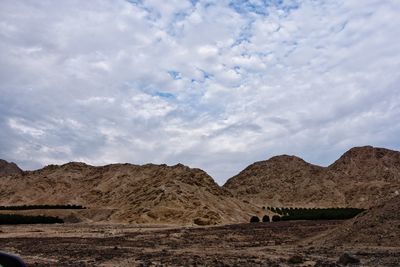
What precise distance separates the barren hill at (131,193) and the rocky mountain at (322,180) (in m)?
28.0

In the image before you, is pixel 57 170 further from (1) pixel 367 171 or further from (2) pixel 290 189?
(1) pixel 367 171

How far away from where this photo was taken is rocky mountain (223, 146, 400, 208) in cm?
8900

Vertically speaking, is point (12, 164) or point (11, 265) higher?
point (12, 164)

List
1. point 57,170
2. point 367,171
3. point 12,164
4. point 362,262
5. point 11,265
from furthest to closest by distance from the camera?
point 12,164, point 367,171, point 57,170, point 362,262, point 11,265

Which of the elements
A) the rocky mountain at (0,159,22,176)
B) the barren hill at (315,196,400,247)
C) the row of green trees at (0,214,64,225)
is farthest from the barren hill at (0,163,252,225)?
the rocky mountain at (0,159,22,176)

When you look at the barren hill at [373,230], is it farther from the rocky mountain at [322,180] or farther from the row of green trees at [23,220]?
the rocky mountain at [322,180]

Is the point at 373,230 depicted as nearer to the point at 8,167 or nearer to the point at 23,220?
the point at 23,220

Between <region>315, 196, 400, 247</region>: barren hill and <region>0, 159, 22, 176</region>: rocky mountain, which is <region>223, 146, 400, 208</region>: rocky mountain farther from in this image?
<region>315, 196, 400, 247</region>: barren hill

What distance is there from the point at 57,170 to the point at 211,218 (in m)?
49.6

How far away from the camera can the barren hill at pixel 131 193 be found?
49.3 meters

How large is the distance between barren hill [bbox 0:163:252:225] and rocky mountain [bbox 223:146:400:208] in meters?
28.0

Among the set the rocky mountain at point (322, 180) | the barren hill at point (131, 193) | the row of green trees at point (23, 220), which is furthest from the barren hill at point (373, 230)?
the rocky mountain at point (322, 180)

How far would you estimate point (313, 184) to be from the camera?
313 feet

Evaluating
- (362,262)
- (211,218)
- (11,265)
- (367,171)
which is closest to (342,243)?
(362,262)
